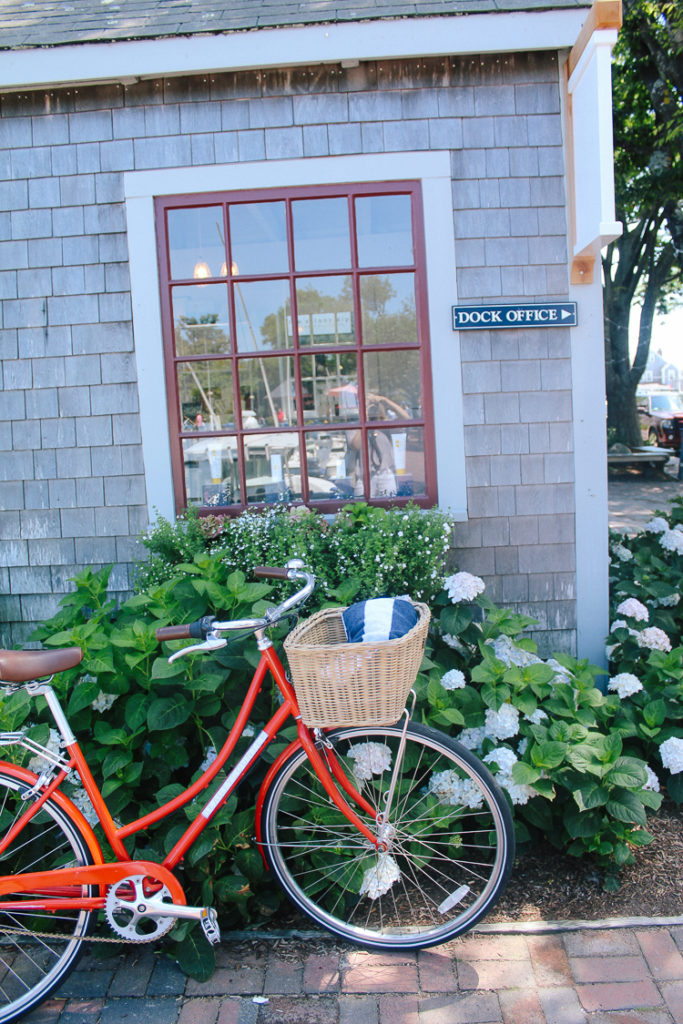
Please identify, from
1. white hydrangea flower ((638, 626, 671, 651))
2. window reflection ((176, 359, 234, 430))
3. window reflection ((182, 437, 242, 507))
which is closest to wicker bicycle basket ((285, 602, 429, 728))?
white hydrangea flower ((638, 626, 671, 651))

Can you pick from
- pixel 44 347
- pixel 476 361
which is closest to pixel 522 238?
pixel 476 361

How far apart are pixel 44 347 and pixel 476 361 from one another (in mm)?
2283

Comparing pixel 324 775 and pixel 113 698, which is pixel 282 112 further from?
pixel 324 775

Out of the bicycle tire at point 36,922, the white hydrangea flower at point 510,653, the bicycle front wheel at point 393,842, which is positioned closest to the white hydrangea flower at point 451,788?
the bicycle front wheel at point 393,842

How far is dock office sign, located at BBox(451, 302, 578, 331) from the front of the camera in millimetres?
4039

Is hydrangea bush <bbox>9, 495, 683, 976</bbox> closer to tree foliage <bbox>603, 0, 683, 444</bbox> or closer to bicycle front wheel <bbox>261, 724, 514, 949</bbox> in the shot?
bicycle front wheel <bbox>261, 724, 514, 949</bbox>

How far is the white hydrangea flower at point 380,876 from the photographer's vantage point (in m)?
2.52

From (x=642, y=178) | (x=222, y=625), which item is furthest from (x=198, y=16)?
(x=642, y=178)

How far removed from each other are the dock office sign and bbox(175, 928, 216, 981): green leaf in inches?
117

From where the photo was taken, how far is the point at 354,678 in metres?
2.21

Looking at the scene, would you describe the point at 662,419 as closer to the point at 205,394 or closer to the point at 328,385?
the point at 328,385

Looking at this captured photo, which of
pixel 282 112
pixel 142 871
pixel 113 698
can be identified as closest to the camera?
pixel 142 871

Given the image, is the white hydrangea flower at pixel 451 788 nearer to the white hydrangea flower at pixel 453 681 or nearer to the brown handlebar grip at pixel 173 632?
the white hydrangea flower at pixel 453 681

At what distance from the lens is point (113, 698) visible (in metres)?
2.79
